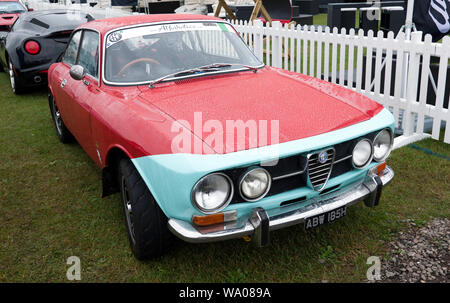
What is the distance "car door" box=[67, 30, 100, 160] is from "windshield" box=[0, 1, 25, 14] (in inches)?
364

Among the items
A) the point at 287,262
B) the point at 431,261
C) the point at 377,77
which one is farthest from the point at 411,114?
the point at 287,262

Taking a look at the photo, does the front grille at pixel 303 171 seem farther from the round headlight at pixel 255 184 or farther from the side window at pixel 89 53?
the side window at pixel 89 53

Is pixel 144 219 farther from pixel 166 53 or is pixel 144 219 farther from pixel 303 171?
pixel 166 53

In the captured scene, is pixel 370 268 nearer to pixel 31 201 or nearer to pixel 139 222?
pixel 139 222

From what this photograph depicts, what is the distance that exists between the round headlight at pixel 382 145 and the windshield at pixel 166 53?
1456 mm

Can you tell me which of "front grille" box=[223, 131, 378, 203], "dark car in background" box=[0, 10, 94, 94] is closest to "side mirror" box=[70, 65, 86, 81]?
"front grille" box=[223, 131, 378, 203]

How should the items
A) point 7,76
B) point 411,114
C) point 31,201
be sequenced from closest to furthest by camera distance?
point 31,201
point 411,114
point 7,76

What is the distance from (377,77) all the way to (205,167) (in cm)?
396

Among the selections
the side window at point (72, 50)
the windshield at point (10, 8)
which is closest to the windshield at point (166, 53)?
the side window at point (72, 50)

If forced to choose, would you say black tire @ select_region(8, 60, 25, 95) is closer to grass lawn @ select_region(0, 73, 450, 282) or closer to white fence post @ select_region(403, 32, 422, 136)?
grass lawn @ select_region(0, 73, 450, 282)

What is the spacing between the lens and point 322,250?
321 cm

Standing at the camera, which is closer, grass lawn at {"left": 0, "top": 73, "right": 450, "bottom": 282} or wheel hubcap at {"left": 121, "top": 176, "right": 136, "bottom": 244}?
grass lawn at {"left": 0, "top": 73, "right": 450, "bottom": 282}

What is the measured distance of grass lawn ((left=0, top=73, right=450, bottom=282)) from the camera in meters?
3.04

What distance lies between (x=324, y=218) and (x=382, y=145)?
0.77 metres
